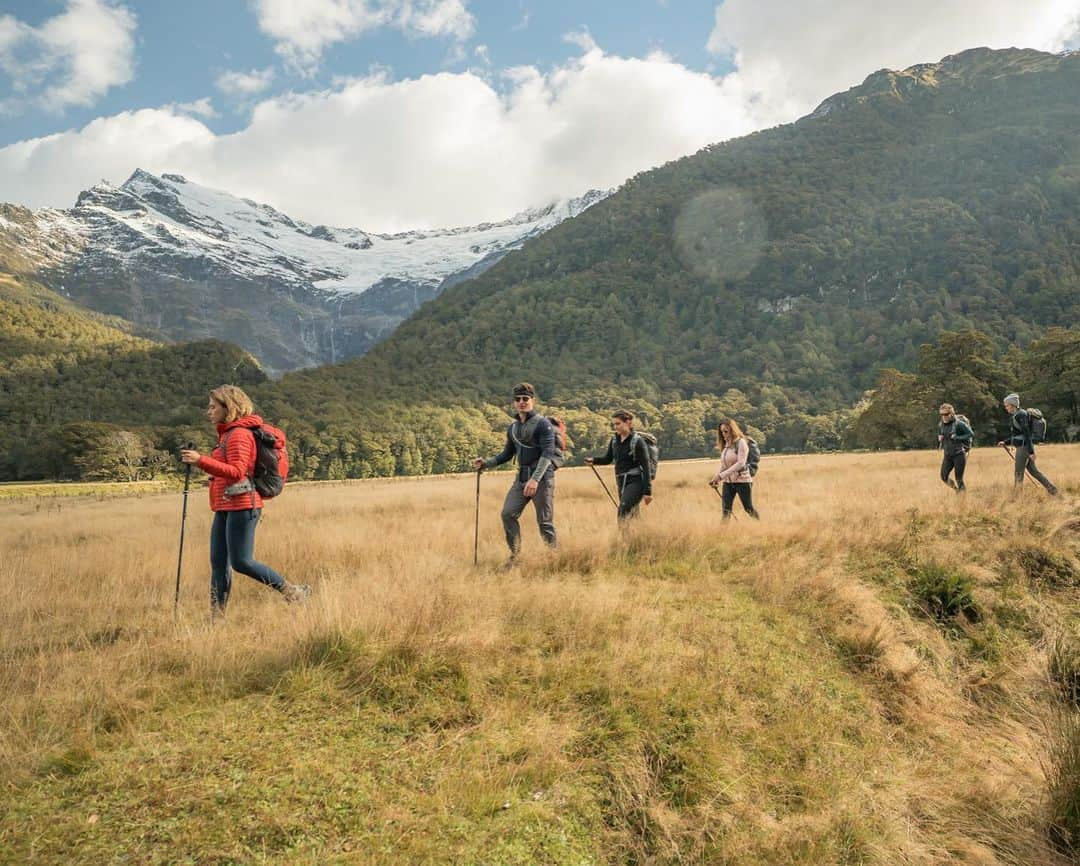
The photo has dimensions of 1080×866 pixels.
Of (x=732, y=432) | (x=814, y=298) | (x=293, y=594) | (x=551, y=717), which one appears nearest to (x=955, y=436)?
(x=732, y=432)

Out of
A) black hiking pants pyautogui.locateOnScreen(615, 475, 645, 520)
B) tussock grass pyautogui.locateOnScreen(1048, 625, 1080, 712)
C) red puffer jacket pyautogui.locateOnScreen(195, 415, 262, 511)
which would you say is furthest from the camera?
black hiking pants pyautogui.locateOnScreen(615, 475, 645, 520)

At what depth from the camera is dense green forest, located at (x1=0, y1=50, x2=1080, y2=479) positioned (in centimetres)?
9688

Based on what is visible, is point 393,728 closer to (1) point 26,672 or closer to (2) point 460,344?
(1) point 26,672

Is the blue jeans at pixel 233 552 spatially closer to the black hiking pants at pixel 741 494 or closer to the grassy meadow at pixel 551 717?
the grassy meadow at pixel 551 717

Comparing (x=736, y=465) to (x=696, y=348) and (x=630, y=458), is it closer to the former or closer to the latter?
(x=630, y=458)

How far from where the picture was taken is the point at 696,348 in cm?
17138

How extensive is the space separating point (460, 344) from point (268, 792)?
18161 centimetres

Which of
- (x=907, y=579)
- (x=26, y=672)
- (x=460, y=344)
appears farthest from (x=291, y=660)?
(x=460, y=344)

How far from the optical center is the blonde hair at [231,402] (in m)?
5.14

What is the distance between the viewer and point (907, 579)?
22.9 ft

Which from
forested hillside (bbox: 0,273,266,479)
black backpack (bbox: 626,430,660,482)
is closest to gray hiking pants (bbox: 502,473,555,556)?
black backpack (bbox: 626,430,660,482)

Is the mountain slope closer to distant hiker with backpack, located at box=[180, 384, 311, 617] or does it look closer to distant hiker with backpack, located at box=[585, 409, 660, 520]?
distant hiker with backpack, located at box=[585, 409, 660, 520]

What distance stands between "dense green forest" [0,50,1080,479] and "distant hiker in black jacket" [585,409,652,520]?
175 ft

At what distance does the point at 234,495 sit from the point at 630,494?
17.6 ft
